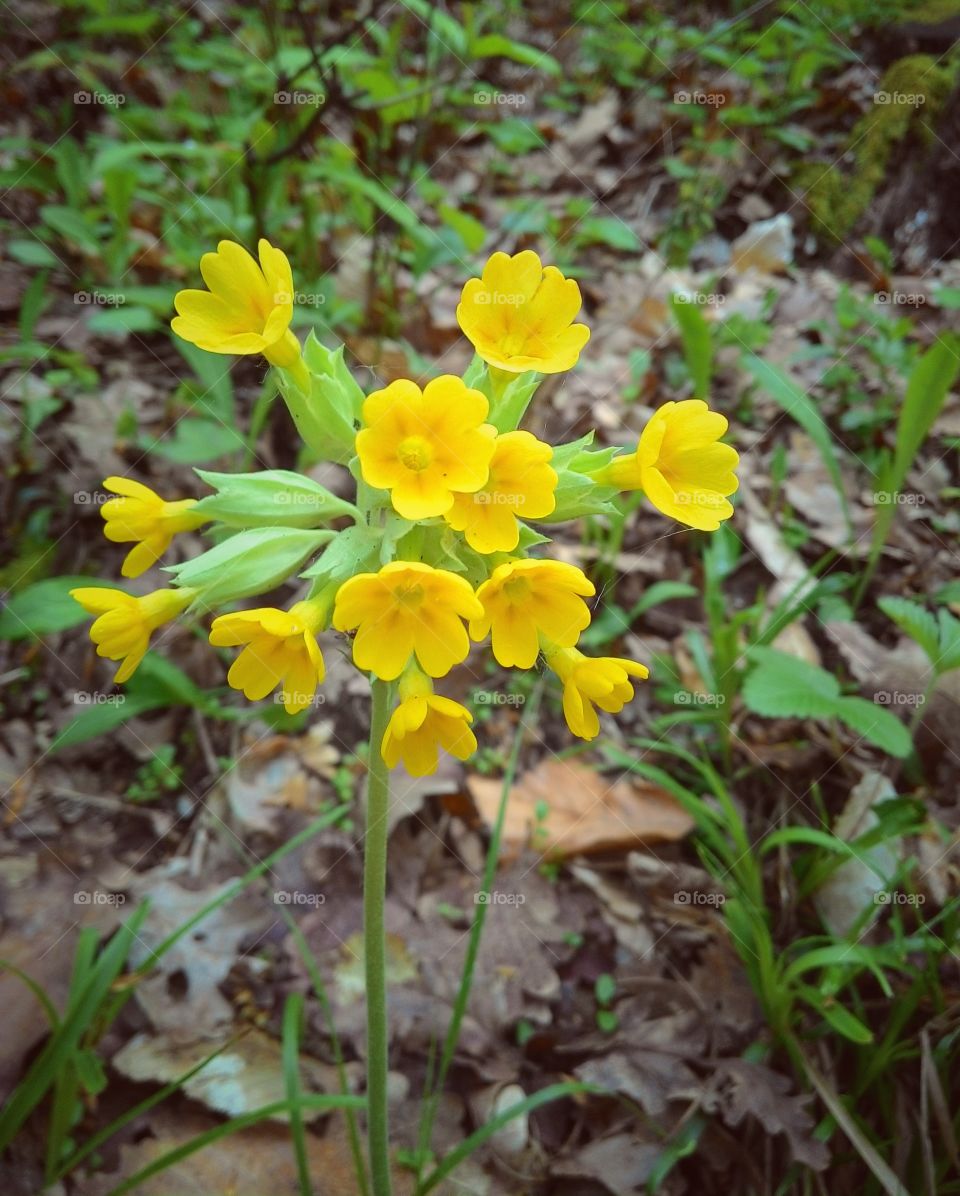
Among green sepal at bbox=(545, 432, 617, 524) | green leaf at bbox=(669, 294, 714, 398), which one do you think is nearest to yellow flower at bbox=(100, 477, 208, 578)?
green sepal at bbox=(545, 432, 617, 524)

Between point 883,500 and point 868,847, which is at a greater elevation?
point 883,500

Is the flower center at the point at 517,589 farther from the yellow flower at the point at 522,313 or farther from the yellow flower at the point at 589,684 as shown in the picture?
the yellow flower at the point at 522,313

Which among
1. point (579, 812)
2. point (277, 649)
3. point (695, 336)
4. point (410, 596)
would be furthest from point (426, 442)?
point (695, 336)

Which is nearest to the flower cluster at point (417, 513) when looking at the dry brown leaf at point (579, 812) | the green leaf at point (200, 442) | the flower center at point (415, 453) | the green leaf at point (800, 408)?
the flower center at point (415, 453)

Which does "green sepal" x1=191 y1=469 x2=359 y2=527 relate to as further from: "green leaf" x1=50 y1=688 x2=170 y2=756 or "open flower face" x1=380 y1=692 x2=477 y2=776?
"green leaf" x1=50 y1=688 x2=170 y2=756

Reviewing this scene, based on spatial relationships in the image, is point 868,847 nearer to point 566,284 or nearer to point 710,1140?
point 710,1140

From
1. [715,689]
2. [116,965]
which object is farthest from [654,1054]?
[116,965]
